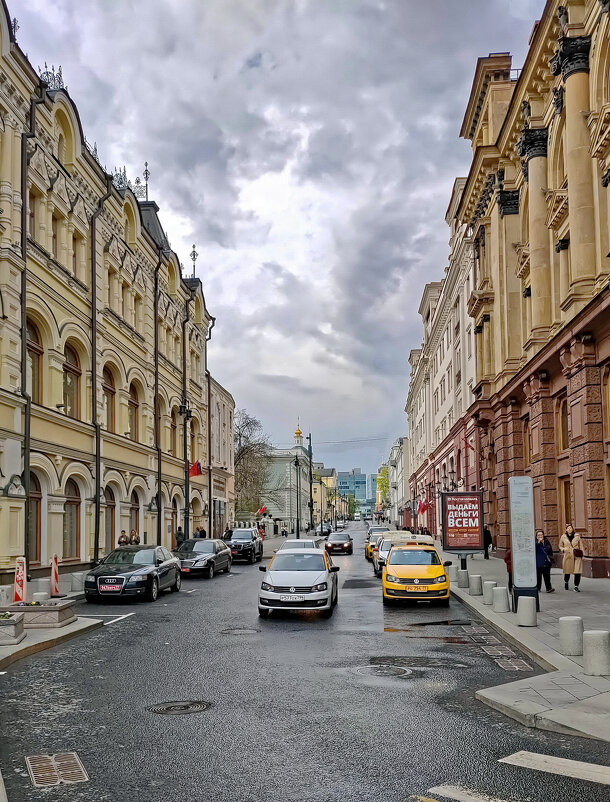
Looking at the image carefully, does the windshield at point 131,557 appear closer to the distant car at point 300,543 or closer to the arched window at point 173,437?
the distant car at point 300,543

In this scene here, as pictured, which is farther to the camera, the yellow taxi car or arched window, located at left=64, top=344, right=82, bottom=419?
arched window, located at left=64, top=344, right=82, bottom=419

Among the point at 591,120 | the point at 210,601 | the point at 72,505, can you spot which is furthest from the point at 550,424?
the point at 72,505

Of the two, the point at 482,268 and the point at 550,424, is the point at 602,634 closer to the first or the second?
the point at 550,424

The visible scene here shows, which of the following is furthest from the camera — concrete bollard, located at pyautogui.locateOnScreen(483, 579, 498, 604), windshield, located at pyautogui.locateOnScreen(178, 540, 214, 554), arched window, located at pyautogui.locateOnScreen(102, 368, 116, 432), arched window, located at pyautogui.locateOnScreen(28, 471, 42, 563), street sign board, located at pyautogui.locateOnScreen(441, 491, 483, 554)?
arched window, located at pyautogui.locateOnScreen(102, 368, 116, 432)

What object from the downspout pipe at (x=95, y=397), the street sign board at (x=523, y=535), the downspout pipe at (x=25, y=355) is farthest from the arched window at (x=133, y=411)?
→ the street sign board at (x=523, y=535)

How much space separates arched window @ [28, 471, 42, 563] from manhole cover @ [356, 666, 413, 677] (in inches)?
644

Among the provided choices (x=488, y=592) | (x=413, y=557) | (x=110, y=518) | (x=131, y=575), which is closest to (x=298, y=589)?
(x=413, y=557)

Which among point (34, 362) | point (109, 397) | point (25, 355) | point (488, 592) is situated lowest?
point (488, 592)

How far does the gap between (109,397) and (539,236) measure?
1828cm

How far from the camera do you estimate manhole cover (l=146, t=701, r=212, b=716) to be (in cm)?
871

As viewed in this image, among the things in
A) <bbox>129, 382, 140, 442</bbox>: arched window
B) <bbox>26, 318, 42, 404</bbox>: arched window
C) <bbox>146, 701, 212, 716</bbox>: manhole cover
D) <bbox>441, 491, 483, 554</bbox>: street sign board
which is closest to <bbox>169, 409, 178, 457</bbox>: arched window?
<bbox>129, 382, 140, 442</bbox>: arched window

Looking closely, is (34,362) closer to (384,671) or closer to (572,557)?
(572,557)

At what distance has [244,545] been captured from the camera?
41.4 meters

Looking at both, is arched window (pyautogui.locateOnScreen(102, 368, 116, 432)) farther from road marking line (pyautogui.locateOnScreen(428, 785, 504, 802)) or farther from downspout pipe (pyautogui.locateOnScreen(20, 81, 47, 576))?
road marking line (pyautogui.locateOnScreen(428, 785, 504, 802))
